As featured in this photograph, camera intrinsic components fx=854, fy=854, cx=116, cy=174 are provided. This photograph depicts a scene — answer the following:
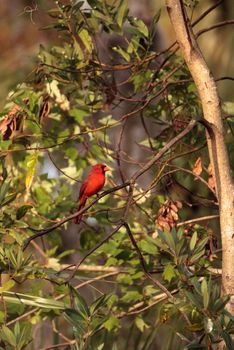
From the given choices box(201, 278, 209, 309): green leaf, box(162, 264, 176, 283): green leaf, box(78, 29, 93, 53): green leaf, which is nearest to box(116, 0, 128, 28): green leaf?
box(78, 29, 93, 53): green leaf

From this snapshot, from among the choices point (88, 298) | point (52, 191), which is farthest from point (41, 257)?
point (88, 298)

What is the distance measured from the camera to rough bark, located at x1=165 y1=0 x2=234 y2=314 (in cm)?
242

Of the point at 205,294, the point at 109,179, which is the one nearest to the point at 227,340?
the point at 205,294

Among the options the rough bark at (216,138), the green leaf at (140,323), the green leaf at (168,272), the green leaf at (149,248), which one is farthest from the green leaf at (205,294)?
the green leaf at (140,323)

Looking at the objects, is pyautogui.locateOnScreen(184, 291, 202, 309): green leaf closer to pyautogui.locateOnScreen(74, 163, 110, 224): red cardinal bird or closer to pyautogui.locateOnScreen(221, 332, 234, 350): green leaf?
pyautogui.locateOnScreen(221, 332, 234, 350): green leaf

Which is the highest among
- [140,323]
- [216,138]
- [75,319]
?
[216,138]

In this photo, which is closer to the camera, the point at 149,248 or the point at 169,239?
the point at 169,239

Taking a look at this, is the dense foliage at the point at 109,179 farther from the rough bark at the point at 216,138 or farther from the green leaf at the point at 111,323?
the rough bark at the point at 216,138

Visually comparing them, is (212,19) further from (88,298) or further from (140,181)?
(88,298)

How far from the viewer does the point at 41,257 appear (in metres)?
4.07

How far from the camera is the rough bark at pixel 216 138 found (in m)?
2.42

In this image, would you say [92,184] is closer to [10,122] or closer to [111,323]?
[10,122]

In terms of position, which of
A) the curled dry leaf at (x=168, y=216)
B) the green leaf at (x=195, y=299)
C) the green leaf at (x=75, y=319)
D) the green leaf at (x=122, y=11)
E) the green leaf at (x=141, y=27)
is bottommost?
the green leaf at (x=195, y=299)

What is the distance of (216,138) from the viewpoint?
248 cm
